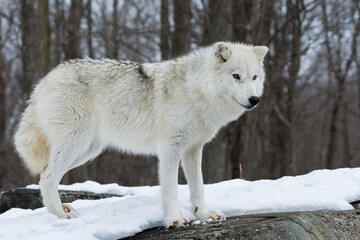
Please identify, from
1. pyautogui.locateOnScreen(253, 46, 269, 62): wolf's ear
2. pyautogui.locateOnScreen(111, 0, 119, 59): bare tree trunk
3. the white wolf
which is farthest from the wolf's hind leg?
pyautogui.locateOnScreen(111, 0, 119, 59): bare tree trunk

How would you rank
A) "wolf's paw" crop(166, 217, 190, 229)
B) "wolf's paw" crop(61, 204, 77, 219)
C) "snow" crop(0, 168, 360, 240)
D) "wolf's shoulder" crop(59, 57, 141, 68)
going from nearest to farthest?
"snow" crop(0, 168, 360, 240), "wolf's paw" crop(166, 217, 190, 229), "wolf's paw" crop(61, 204, 77, 219), "wolf's shoulder" crop(59, 57, 141, 68)

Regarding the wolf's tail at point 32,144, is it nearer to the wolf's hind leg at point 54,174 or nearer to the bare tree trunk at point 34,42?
the wolf's hind leg at point 54,174

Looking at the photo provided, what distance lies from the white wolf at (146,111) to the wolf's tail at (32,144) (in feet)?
0.04

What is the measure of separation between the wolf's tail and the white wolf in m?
0.01

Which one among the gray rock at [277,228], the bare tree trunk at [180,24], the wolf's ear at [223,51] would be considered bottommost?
the gray rock at [277,228]

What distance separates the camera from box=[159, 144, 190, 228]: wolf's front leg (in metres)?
3.95

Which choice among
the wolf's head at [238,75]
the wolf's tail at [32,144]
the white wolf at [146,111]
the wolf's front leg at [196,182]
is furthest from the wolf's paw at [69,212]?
the wolf's head at [238,75]

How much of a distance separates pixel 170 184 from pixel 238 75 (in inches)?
51.4

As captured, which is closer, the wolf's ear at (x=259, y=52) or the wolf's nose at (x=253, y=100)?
the wolf's nose at (x=253, y=100)

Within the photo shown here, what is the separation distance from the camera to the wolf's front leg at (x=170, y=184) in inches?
156

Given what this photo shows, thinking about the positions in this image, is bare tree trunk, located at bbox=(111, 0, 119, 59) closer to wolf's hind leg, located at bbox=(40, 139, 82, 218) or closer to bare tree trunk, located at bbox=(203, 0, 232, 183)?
bare tree trunk, located at bbox=(203, 0, 232, 183)

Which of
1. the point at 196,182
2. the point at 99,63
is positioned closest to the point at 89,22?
the point at 99,63

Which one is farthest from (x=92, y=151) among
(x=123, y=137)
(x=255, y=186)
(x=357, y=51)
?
(x=357, y=51)

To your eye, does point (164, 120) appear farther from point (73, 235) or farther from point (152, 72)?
point (73, 235)
